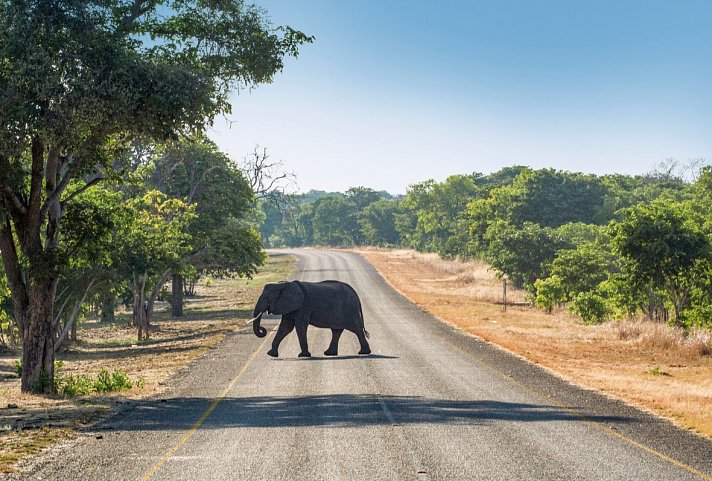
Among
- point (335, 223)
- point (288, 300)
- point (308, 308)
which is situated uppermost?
point (335, 223)

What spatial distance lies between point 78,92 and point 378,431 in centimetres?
1054

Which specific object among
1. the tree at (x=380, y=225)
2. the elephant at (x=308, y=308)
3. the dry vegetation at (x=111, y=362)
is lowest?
the dry vegetation at (x=111, y=362)

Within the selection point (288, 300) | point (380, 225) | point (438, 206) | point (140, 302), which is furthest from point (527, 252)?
point (380, 225)

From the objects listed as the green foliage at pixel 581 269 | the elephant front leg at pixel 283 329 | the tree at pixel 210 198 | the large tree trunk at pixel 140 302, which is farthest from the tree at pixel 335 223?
the elephant front leg at pixel 283 329

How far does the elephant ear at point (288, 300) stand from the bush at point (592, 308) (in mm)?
23388

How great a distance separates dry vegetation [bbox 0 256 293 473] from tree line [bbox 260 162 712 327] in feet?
33.1

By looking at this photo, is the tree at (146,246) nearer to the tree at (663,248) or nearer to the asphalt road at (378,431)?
the asphalt road at (378,431)

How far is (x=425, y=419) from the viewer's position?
56.5 ft

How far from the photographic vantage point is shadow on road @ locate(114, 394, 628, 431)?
17.1 metres

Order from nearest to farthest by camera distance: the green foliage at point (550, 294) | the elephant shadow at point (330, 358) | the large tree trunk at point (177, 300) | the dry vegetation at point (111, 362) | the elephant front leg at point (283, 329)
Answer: the dry vegetation at point (111, 362)
the elephant front leg at point (283, 329)
the elephant shadow at point (330, 358)
the green foliage at point (550, 294)
the large tree trunk at point (177, 300)

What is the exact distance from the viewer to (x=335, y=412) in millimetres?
18297

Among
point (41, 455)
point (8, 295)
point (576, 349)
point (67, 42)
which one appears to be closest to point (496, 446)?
point (41, 455)

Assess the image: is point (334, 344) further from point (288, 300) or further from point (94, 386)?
point (94, 386)

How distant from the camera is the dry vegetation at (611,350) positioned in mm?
22050
